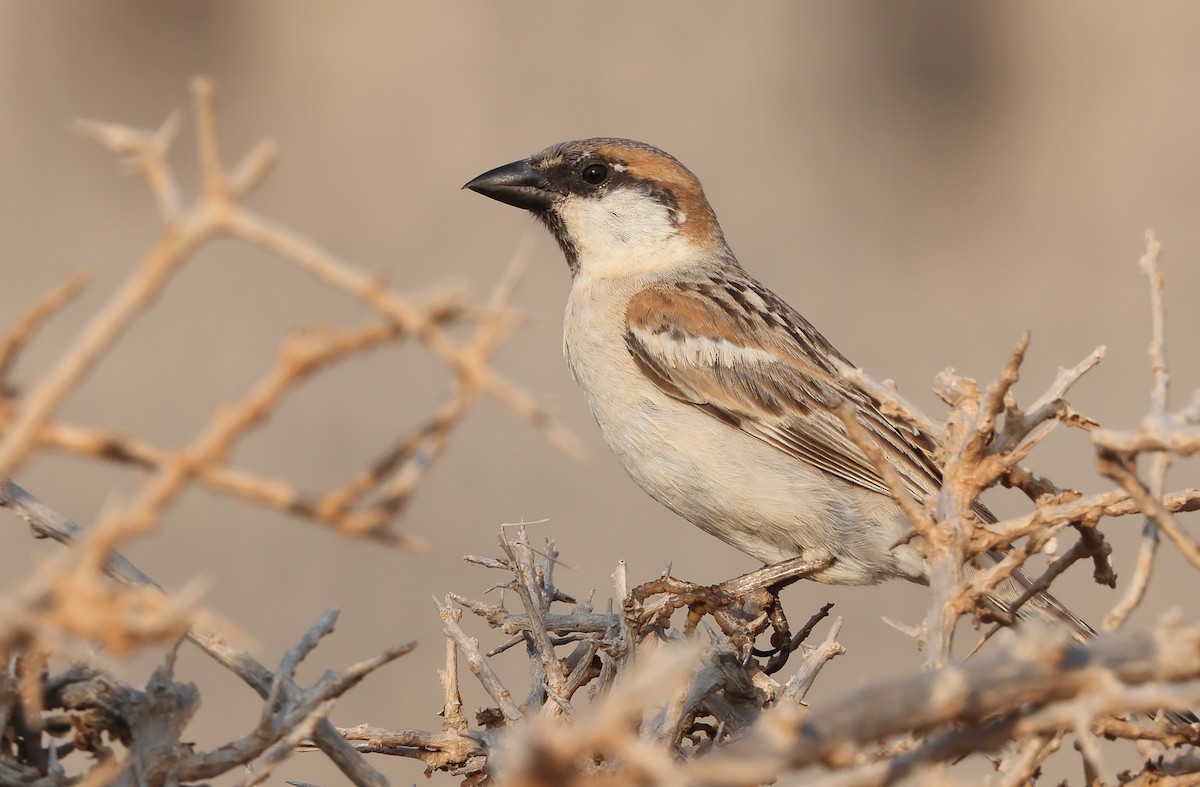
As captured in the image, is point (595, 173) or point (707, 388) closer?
point (707, 388)

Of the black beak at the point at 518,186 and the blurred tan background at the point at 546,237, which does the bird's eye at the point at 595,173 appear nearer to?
the black beak at the point at 518,186

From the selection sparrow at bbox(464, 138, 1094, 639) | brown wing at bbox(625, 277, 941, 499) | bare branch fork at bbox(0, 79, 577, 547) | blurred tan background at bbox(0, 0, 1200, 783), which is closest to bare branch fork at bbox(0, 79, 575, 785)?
bare branch fork at bbox(0, 79, 577, 547)

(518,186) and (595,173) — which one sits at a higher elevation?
(595,173)

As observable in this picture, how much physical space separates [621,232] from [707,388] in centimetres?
72

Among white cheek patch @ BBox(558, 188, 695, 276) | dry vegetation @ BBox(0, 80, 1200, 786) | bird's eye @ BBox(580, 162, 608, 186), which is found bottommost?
dry vegetation @ BBox(0, 80, 1200, 786)

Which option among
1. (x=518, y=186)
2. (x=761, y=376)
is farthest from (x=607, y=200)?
(x=761, y=376)

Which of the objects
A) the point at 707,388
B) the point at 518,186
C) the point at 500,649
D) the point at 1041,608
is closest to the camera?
the point at 500,649

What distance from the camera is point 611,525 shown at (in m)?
6.39

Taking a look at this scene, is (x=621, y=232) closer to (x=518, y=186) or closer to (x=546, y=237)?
(x=518, y=186)

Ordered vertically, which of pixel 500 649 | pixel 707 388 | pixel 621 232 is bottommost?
pixel 500 649

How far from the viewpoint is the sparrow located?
3.54m

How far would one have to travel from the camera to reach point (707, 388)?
374 cm

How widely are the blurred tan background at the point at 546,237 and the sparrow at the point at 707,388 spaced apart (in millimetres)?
2030

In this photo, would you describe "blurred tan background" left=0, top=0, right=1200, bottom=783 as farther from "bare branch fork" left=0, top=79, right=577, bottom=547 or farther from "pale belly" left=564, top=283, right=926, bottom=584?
"bare branch fork" left=0, top=79, right=577, bottom=547
